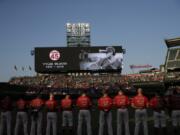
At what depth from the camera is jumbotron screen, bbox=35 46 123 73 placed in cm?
6925

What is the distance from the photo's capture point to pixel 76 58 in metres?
69.4

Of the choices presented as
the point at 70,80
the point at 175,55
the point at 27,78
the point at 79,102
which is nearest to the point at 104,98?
the point at 79,102

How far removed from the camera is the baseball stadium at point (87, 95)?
45.6ft

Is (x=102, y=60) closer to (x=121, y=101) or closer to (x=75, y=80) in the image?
(x=75, y=80)

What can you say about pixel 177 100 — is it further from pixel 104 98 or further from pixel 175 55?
pixel 175 55

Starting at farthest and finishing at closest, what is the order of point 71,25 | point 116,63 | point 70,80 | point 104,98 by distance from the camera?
point 71,25 < point 70,80 < point 116,63 < point 104,98

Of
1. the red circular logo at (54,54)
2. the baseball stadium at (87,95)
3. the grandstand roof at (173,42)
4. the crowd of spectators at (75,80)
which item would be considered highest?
the grandstand roof at (173,42)

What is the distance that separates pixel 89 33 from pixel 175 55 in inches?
1768

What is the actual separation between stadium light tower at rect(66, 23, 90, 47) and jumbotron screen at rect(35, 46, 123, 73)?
1292 inches

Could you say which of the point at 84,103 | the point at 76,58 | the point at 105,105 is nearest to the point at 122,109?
the point at 105,105

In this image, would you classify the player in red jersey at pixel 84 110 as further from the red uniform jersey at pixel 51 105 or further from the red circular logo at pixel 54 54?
the red circular logo at pixel 54 54

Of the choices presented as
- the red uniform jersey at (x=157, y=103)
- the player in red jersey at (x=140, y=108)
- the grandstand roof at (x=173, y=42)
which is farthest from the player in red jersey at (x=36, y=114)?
the grandstand roof at (x=173, y=42)

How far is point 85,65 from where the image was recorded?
69.3 m

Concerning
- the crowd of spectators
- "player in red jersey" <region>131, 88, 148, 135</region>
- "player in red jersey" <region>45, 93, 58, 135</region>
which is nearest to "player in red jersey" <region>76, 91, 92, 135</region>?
"player in red jersey" <region>45, 93, 58, 135</region>
